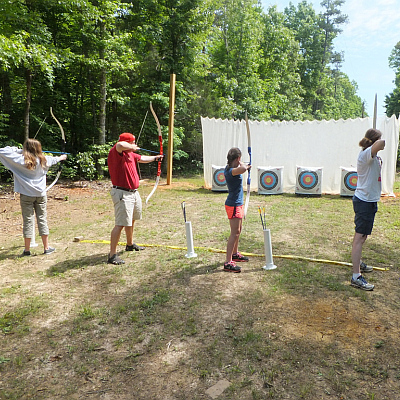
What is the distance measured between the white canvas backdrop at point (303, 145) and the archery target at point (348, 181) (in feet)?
1.48

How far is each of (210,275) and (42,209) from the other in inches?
89.7

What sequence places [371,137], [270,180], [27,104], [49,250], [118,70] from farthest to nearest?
[118,70], [27,104], [270,180], [49,250], [371,137]

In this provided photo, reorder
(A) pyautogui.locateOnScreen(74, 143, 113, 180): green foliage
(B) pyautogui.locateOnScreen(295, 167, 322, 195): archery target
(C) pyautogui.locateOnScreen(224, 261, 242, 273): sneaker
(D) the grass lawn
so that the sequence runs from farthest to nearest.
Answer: (A) pyautogui.locateOnScreen(74, 143, 113, 180): green foliage → (B) pyautogui.locateOnScreen(295, 167, 322, 195): archery target → (C) pyautogui.locateOnScreen(224, 261, 242, 273): sneaker → (D) the grass lawn

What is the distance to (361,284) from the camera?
3195mm

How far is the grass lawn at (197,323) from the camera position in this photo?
1.99 meters

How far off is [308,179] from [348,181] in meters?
0.99

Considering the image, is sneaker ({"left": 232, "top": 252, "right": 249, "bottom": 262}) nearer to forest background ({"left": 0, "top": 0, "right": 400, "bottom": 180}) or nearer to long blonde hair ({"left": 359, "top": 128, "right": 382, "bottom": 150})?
long blonde hair ({"left": 359, "top": 128, "right": 382, "bottom": 150})

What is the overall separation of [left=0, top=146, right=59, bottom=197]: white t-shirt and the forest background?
96.6 inches


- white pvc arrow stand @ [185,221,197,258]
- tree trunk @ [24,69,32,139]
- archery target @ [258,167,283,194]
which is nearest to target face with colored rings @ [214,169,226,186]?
archery target @ [258,167,283,194]

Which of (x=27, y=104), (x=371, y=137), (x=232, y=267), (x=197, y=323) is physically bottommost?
(x=197, y=323)

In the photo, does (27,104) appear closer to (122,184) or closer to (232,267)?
(122,184)

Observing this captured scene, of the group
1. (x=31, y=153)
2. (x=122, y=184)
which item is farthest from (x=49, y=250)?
(x=122, y=184)

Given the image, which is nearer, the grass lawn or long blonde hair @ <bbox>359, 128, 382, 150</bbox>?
the grass lawn

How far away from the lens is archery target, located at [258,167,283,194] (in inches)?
369
